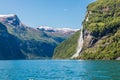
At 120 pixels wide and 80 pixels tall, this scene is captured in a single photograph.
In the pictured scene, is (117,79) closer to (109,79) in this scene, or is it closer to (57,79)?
(109,79)

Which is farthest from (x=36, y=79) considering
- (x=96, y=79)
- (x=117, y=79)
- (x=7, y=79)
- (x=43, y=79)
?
(x=117, y=79)

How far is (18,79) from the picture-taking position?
333 feet

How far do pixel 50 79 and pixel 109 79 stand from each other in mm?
16630

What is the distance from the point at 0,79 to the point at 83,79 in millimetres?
24111

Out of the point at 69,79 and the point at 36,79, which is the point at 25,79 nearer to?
the point at 36,79

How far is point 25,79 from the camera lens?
331ft

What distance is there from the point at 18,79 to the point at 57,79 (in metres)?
11.6

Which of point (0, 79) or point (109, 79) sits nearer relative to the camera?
point (109, 79)

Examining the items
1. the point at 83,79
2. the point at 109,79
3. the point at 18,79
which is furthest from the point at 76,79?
the point at 18,79

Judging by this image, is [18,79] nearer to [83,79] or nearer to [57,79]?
[57,79]

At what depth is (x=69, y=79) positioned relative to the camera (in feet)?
322

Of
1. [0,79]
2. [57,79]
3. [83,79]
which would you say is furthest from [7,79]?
[83,79]

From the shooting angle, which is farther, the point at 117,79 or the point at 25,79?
the point at 25,79

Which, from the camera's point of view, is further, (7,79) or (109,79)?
(7,79)
